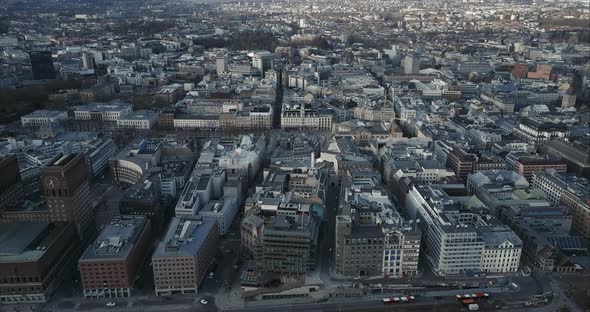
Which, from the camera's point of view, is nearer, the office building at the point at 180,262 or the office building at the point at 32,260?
the office building at the point at 32,260

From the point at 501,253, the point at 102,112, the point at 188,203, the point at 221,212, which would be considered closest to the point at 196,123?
the point at 102,112

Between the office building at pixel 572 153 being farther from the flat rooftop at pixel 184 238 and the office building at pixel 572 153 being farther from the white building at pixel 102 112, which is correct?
the white building at pixel 102 112

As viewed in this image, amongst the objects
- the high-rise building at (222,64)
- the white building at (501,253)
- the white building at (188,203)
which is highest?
the high-rise building at (222,64)

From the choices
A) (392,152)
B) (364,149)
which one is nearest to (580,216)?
(392,152)

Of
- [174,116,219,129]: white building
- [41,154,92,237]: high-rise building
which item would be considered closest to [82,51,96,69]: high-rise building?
[174,116,219,129]: white building

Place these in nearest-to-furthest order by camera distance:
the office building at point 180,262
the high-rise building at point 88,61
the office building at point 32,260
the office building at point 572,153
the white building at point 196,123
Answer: the office building at point 32,260, the office building at point 180,262, the office building at point 572,153, the white building at point 196,123, the high-rise building at point 88,61

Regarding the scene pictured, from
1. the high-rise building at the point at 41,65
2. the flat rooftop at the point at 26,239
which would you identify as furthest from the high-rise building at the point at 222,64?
the flat rooftop at the point at 26,239

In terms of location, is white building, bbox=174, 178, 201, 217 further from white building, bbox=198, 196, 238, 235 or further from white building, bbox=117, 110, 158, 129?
white building, bbox=117, 110, 158, 129
